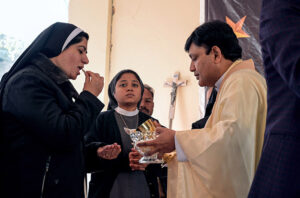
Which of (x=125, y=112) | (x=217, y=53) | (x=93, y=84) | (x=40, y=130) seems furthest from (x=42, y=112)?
(x=125, y=112)

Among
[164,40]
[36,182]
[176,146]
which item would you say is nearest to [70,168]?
[36,182]

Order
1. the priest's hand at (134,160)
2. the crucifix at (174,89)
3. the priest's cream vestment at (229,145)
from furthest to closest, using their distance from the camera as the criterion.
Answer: the crucifix at (174,89), the priest's hand at (134,160), the priest's cream vestment at (229,145)

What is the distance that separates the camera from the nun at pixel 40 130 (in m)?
1.66

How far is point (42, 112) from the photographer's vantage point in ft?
5.55

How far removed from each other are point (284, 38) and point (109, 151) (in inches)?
67.5

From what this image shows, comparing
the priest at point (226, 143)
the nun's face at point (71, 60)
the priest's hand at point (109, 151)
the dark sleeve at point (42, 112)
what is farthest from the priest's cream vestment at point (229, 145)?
the nun's face at point (71, 60)

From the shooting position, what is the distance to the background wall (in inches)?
202

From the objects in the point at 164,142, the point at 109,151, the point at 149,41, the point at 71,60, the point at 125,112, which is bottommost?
the point at 109,151

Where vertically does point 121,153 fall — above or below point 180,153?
below

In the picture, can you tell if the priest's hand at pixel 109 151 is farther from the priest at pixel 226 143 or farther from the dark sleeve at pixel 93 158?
the priest at pixel 226 143

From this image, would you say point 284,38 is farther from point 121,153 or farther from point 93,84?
point 121,153

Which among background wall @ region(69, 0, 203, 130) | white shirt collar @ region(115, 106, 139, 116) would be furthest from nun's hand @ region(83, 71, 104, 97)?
background wall @ region(69, 0, 203, 130)

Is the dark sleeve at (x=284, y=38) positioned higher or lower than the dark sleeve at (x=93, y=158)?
higher

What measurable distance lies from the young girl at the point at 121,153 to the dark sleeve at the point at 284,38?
6.11 feet
